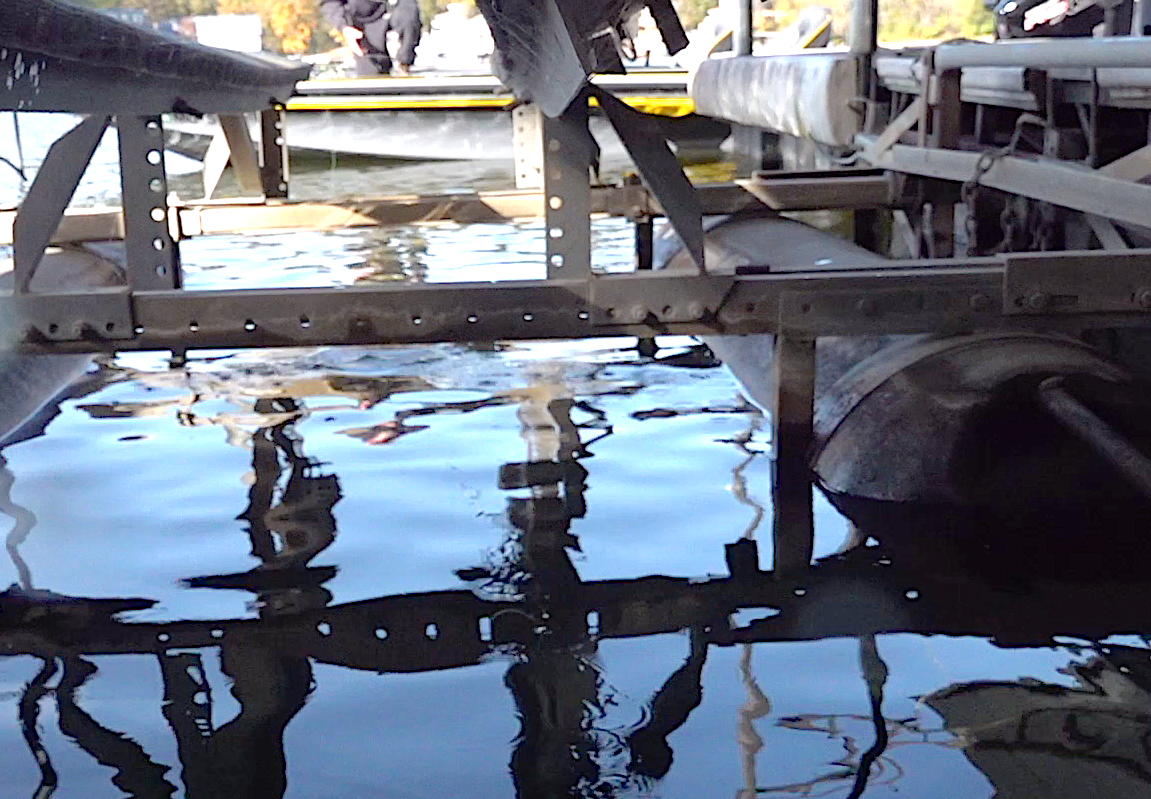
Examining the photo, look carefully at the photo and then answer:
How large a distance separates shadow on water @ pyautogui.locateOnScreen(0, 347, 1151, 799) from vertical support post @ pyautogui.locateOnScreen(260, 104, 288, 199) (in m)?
3.59

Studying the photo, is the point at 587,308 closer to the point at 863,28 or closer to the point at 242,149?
the point at 242,149

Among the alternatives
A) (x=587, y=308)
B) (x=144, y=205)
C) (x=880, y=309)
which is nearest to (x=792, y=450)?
(x=880, y=309)

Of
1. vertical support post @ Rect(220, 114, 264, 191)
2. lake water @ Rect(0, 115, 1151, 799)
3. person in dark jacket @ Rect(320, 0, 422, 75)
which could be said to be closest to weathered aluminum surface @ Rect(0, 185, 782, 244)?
vertical support post @ Rect(220, 114, 264, 191)

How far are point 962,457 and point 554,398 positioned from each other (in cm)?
177

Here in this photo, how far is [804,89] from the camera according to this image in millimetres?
8719

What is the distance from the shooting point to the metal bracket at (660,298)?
11.6 ft

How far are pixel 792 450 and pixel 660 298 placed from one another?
2.06 ft

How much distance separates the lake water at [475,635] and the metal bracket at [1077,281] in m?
0.74

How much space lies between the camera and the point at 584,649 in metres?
2.89

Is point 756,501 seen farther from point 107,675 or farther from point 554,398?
point 107,675

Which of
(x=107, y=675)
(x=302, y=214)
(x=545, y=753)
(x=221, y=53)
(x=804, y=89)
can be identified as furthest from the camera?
(x=804, y=89)

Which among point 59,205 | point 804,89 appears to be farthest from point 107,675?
point 804,89

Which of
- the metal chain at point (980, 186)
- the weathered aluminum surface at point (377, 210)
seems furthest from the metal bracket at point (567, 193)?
the weathered aluminum surface at point (377, 210)

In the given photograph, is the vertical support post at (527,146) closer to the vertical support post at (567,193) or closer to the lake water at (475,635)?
the lake water at (475,635)
